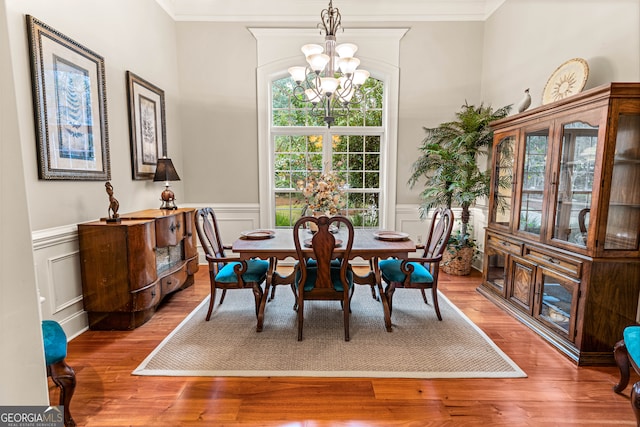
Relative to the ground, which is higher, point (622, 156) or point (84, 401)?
point (622, 156)

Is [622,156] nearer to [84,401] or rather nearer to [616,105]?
[616,105]

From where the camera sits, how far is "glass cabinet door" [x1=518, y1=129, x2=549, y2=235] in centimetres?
256

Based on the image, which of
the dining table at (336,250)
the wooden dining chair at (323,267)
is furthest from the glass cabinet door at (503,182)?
the wooden dining chair at (323,267)

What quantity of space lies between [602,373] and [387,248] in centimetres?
164

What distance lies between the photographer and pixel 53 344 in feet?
5.07

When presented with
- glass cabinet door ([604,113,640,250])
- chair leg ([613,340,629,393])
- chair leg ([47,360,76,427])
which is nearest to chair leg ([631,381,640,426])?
A: chair leg ([613,340,629,393])

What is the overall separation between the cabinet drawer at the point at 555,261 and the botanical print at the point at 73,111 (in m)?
3.93

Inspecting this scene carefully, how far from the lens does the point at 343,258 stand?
238 centimetres

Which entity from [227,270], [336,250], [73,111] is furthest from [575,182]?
[73,111]

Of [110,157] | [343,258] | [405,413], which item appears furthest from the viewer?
[110,157]

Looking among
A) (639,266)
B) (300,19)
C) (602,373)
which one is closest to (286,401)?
(602,373)

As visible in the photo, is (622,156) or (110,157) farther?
(110,157)

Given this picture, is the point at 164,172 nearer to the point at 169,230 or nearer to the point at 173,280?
the point at 169,230

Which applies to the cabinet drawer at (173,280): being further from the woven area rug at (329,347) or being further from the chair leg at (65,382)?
the chair leg at (65,382)
